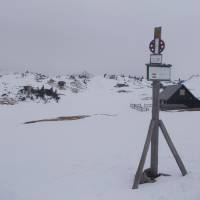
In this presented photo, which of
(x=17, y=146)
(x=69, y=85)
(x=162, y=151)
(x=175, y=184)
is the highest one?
(x=175, y=184)

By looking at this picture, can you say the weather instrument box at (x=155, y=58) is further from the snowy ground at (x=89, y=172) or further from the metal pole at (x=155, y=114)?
the snowy ground at (x=89, y=172)

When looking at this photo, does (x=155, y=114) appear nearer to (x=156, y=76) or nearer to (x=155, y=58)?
(x=156, y=76)

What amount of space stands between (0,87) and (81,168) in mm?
87113

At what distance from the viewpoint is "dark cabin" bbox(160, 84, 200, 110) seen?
46906mm

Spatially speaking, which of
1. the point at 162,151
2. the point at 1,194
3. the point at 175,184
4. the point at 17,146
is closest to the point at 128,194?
the point at 175,184

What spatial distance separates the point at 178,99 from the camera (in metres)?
47.9

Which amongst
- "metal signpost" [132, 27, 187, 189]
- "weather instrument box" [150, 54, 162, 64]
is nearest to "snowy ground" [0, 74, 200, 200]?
"metal signpost" [132, 27, 187, 189]

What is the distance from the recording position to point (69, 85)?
118500mm

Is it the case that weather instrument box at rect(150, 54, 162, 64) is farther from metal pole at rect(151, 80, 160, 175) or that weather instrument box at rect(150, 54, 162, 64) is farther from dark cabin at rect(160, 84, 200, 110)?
dark cabin at rect(160, 84, 200, 110)

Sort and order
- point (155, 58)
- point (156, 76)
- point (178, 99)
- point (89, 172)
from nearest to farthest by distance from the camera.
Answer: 1. point (156, 76)
2. point (155, 58)
3. point (89, 172)
4. point (178, 99)

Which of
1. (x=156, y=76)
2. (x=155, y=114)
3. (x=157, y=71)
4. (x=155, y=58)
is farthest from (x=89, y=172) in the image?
(x=155, y=58)

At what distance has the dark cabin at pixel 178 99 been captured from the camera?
4691cm

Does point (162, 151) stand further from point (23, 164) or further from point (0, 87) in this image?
point (0, 87)

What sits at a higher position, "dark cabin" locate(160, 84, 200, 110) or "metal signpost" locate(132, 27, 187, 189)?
"metal signpost" locate(132, 27, 187, 189)
